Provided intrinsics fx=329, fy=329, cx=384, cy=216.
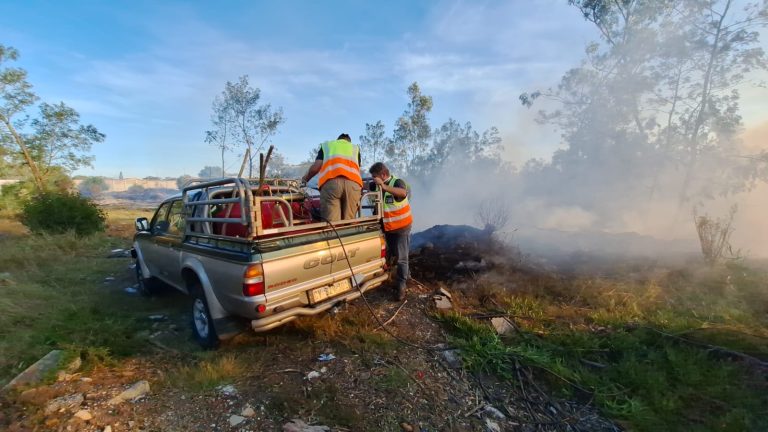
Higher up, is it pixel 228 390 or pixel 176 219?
pixel 176 219

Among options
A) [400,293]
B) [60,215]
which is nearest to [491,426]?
[400,293]

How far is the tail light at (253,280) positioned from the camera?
2900mm

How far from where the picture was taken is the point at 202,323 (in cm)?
379

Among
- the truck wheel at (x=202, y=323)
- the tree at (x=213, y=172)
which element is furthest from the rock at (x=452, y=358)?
the tree at (x=213, y=172)

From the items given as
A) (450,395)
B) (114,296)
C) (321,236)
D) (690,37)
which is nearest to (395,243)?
(321,236)

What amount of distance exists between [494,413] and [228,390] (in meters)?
2.34

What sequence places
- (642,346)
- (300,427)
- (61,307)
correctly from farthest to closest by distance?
1. (61,307)
2. (642,346)
3. (300,427)

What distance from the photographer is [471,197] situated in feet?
77.6

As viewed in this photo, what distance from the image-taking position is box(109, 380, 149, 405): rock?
8.97ft

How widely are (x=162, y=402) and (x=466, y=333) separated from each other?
3071mm

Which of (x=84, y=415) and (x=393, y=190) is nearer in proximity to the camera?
(x=84, y=415)

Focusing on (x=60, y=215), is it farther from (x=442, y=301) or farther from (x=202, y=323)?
(x=442, y=301)

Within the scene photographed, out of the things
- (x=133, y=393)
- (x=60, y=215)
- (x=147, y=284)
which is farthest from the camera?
(x=60, y=215)

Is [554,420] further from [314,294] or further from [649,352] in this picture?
[314,294]
